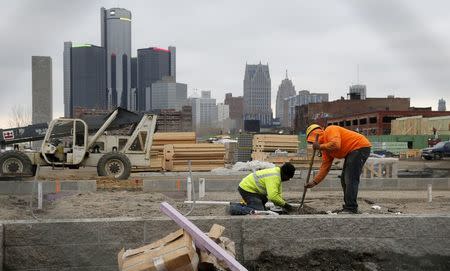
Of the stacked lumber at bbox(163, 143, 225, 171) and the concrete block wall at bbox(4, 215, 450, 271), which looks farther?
the stacked lumber at bbox(163, 143, 225, 171)

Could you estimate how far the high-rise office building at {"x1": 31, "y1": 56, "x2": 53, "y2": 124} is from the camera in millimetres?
33031

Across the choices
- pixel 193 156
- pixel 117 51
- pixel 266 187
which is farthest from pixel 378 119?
pixel 266 187

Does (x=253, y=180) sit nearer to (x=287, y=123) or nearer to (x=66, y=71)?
(x=66, y=71)

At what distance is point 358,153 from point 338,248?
2.44 metres

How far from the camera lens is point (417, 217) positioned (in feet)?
18.7

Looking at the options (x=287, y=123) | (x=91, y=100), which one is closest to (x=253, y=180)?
(x=91, y=100)

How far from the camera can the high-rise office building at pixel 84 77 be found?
2886 inches

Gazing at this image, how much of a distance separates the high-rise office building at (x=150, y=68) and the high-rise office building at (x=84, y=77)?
7565 millimetres

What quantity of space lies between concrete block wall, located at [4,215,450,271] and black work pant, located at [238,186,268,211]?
7.96 ft

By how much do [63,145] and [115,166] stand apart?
6.25 ft

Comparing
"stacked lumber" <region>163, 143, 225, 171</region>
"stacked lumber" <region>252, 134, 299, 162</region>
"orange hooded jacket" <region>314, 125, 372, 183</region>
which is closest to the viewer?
"orange hooded jacket" <region>314, 125, 372, 183</region>

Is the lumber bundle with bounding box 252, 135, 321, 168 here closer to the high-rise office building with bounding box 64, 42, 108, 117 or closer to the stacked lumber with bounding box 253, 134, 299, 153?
the stacked lumber with bounding box 253, 134, 299, 153

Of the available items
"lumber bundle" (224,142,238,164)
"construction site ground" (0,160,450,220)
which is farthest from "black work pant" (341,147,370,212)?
"lumber bundle" (224,142,238,164)

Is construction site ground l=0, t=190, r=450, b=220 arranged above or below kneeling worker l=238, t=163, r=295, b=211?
below
